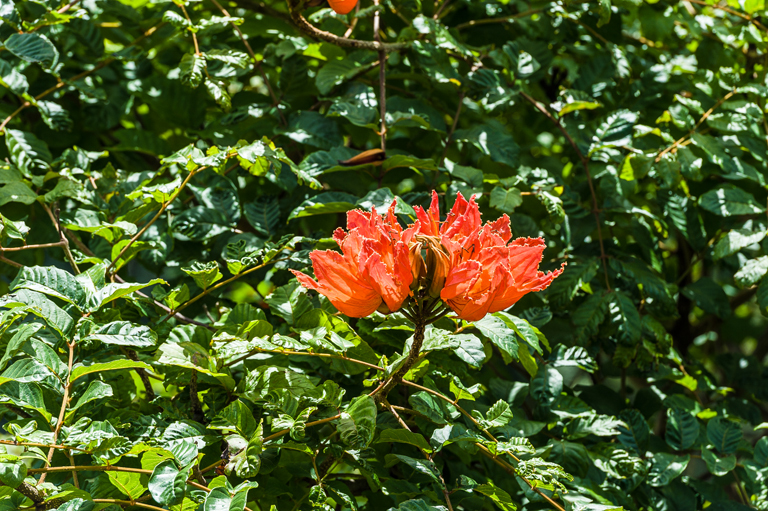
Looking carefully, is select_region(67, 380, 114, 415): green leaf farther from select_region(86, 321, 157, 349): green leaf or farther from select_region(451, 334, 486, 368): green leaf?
select_region(451, 334, 486, 368): green leaf

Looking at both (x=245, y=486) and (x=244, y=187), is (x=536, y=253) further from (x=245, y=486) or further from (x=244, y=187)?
(x=244, y=187)

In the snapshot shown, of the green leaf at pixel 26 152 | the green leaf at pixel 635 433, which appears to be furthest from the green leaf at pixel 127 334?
the green leaf at pixel 635 433

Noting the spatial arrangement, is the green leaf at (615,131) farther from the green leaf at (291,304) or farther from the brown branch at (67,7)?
the brown branch at (67,7)

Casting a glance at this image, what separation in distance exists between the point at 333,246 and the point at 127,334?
1.34ft

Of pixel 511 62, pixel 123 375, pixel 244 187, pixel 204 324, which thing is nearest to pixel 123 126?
pixel 244 187

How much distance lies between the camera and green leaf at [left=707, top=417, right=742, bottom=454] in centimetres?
133

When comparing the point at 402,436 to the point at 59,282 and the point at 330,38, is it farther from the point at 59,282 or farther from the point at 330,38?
the point at 330,38

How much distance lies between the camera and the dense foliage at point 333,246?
0.94 meters

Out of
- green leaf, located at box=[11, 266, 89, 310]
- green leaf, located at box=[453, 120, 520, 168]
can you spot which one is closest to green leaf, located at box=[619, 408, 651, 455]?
green leaf, located at box=[453, 120, 520, 168]

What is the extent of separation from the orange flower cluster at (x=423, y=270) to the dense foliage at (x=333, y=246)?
0.14 meters

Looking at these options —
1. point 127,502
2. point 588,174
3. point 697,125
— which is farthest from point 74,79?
point 697,125

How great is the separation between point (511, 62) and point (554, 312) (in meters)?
0.62

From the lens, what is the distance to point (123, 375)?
3.69ft

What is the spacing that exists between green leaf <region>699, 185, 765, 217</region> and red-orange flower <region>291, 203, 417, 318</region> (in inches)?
39.1
